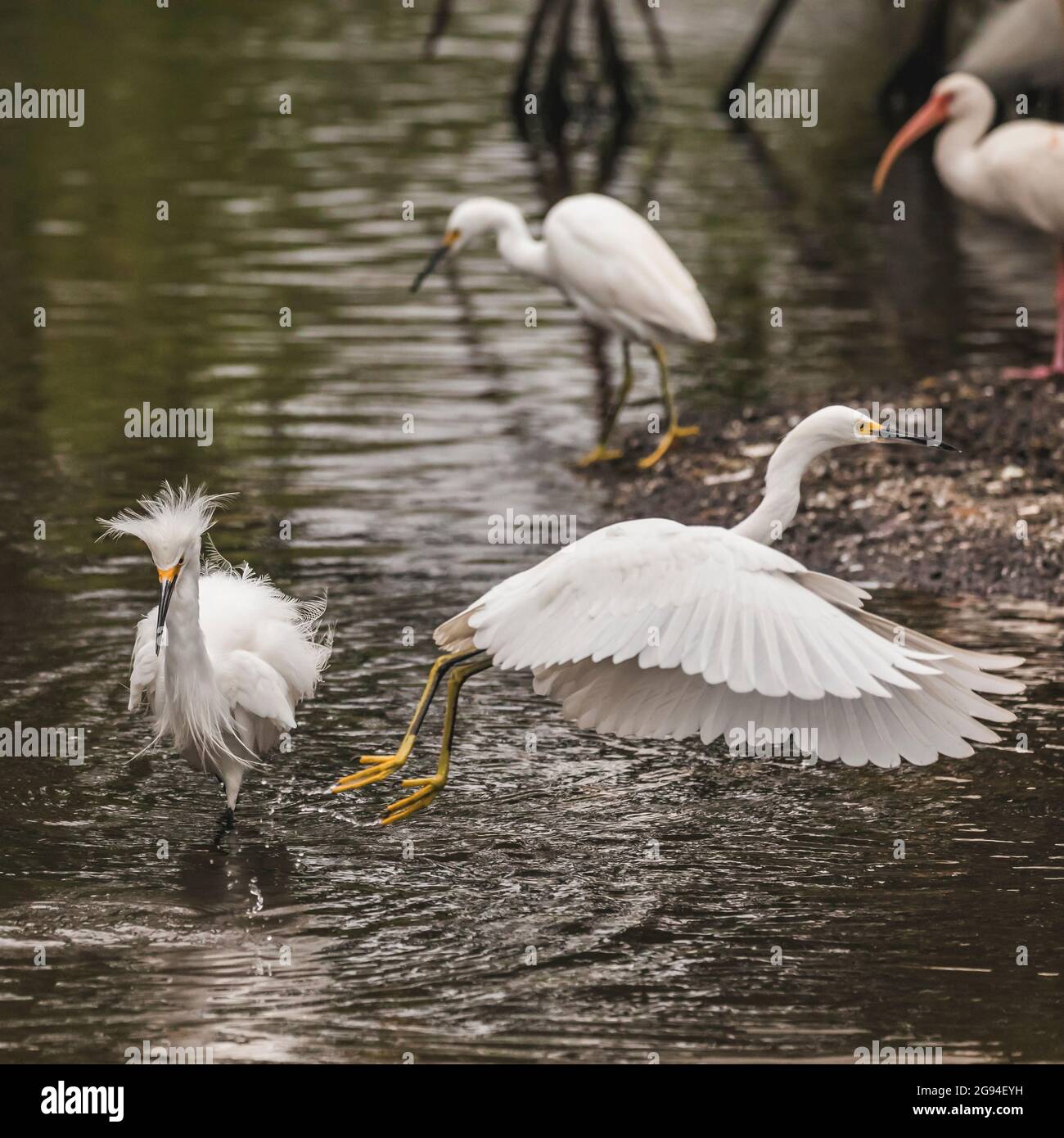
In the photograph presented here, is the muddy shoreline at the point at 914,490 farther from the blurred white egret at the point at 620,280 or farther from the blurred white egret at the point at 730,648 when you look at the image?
the blurred white egret at the point at 730,648

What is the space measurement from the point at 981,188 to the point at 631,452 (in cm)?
381

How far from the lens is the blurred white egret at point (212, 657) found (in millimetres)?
6512

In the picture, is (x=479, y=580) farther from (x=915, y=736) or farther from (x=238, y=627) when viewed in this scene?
(x=915, y=736)

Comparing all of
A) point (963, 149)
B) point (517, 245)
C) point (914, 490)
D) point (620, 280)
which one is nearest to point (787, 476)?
point (914, 490)

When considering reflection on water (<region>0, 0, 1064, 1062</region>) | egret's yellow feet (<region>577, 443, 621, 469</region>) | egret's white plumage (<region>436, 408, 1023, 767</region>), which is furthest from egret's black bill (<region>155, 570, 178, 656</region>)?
egret's yellow feet (<region>577, 443, 621, 469</region>)

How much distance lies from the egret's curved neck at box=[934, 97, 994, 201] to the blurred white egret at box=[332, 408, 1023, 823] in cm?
796

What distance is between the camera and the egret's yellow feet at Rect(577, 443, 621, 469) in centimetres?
1179

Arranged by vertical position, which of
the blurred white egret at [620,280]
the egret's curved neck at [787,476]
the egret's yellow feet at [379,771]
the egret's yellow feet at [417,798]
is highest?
the blurred white egret at [620,280]

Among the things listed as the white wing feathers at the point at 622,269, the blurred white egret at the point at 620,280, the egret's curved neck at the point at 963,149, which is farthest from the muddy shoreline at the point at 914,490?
the egret's curved neck at the point at 963,149

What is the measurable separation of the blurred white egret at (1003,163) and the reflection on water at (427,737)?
3.40 ft

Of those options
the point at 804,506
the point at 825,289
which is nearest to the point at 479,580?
the point at 804,506

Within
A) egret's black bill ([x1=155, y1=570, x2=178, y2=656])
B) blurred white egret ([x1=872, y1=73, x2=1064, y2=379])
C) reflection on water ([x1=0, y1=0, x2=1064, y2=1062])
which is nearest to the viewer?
reflection on water ([x1=0, y1=0, x2=1064, y2=1062])

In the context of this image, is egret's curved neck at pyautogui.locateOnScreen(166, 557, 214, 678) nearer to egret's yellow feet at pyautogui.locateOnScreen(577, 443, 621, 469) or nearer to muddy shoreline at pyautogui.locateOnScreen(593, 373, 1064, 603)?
muddy shoreline at pyautogui.locateOnScreen(593, 373, 1064, 603)

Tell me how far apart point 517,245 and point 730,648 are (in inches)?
277
